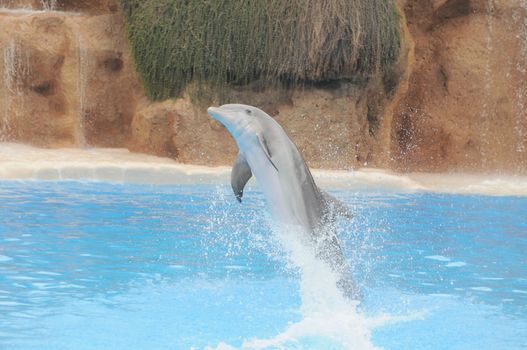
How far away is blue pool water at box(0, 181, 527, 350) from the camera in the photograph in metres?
4.34

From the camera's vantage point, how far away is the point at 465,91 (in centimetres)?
1366

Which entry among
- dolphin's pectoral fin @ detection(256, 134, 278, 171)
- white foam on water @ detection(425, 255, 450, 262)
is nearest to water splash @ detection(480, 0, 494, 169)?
white foam on water @ detection(425, 255, 450, 262)

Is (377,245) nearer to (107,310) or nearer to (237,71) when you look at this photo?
(107,310)

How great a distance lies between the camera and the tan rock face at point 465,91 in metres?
13.5

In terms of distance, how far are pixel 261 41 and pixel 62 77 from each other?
3252mm

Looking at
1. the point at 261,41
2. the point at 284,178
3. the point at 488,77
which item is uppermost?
the point at 261,41

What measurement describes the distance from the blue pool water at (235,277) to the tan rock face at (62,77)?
13.5ft

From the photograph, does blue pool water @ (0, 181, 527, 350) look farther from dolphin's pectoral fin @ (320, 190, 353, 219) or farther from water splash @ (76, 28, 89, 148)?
water splash @ (76, 28, 89, 148)

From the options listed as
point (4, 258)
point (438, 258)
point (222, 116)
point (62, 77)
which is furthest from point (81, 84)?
point (222, 116)

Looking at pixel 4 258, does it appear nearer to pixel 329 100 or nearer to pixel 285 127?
pixel 285 127

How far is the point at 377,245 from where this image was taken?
22.4 ft

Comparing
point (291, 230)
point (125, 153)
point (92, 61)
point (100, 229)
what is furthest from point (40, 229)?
point (92, 61)

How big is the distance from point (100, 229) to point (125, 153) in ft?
17.4

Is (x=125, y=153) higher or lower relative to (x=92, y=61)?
lower
